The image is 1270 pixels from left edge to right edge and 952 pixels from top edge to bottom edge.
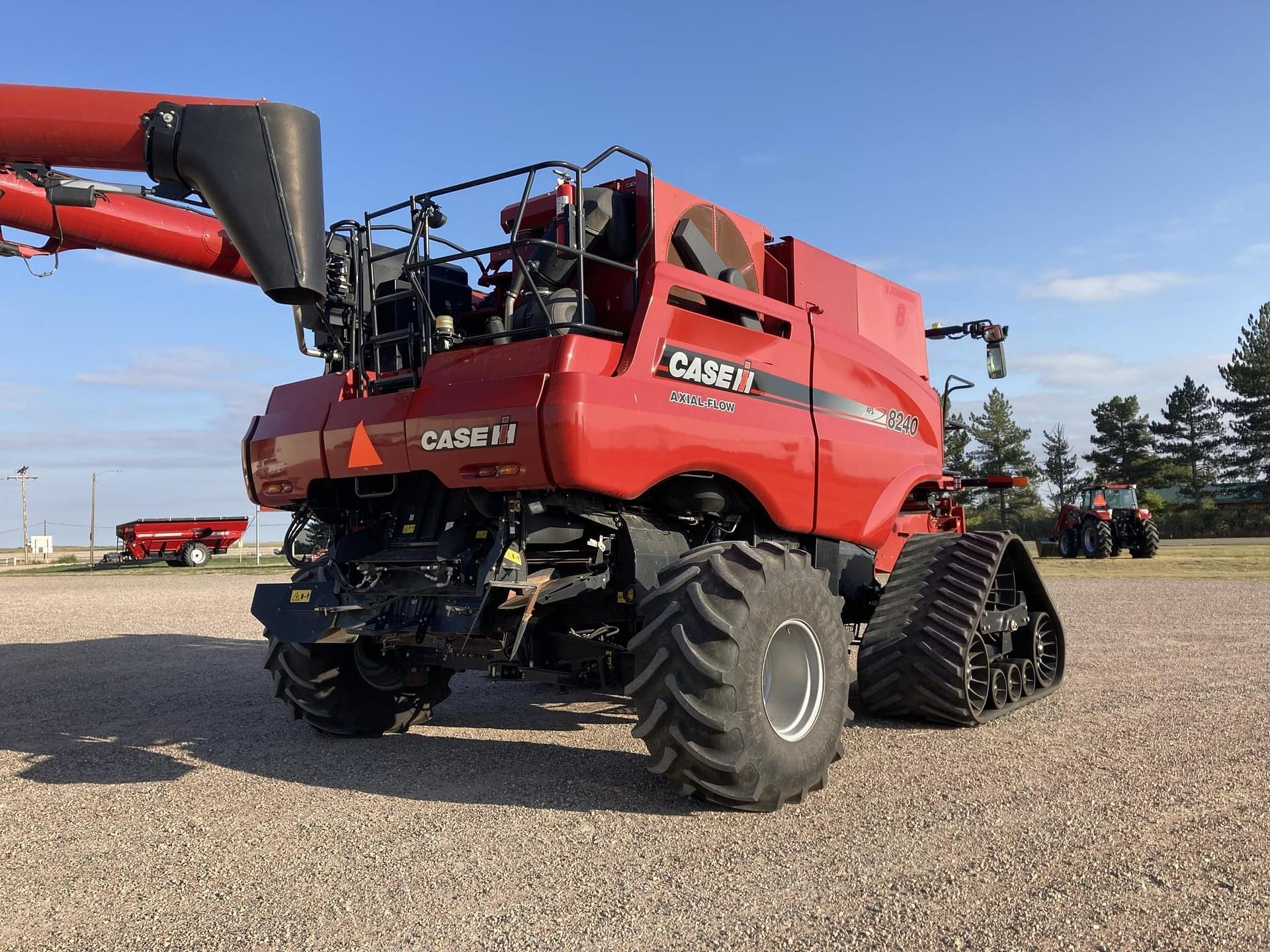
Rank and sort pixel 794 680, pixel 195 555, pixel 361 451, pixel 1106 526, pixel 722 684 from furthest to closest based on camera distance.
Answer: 1. pixel 195 555
2. pixel 1106 526
3. pixel 361 451
4. pixel 794 680
5. pixel 722 684

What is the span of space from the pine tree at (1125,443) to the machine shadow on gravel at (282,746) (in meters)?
57.2

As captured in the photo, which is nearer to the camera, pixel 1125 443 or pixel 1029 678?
pixel 1029 678

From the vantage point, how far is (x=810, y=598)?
202 inches

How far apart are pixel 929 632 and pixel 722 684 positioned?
101 inches

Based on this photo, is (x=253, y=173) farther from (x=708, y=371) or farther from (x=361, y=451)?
(x=708, y=371)

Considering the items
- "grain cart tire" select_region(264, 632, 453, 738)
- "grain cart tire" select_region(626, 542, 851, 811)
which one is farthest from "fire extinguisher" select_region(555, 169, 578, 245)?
"grain cart tire" select_region(264, 632, 453, 738)

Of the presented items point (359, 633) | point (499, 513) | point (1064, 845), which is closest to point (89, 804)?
point (359, 633)

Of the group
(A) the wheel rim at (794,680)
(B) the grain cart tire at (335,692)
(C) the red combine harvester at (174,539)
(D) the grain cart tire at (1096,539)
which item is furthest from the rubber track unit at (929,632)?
(C) the red combine harvester at (174,539)

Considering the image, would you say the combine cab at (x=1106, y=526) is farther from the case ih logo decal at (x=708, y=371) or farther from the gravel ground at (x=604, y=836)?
the case ih logo decal at (x=708, y=371)

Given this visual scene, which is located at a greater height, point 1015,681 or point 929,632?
point 929,632

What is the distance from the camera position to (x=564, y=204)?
5719 millimetres

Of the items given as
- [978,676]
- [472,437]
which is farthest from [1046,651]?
[472,437]

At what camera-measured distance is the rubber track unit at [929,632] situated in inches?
253

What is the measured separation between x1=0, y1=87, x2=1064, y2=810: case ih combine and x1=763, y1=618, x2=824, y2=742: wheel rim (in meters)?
0.01
